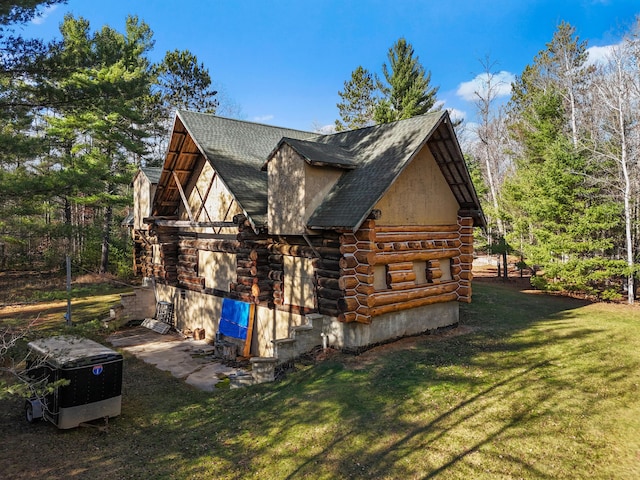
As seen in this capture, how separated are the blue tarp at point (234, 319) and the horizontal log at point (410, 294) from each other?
553 cm

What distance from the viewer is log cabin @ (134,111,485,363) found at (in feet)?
40.1

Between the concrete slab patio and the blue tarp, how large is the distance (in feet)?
3.64

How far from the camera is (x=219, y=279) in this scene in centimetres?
1748

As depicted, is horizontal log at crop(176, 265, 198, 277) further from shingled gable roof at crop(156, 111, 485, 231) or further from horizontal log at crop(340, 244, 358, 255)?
horizontal log at crop(340, 244, 358, 255)

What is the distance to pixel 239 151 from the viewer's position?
17.3 metres

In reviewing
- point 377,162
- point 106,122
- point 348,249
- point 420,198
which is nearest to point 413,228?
point 420,198

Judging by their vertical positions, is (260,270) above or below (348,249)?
below

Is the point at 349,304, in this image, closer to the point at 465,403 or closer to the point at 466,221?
the point at 465,403

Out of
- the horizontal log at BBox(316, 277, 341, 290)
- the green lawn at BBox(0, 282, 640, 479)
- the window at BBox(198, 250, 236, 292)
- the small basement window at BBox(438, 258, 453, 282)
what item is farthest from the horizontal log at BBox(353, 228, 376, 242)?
the window at BBox(198, 250, 236, 292)

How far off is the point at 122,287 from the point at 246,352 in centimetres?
1745

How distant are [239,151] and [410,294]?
9107 mm

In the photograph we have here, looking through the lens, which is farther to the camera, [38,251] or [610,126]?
[38,251]

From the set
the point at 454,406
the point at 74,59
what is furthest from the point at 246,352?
the point at 74,59

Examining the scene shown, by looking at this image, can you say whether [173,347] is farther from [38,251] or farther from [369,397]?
[38,251]
